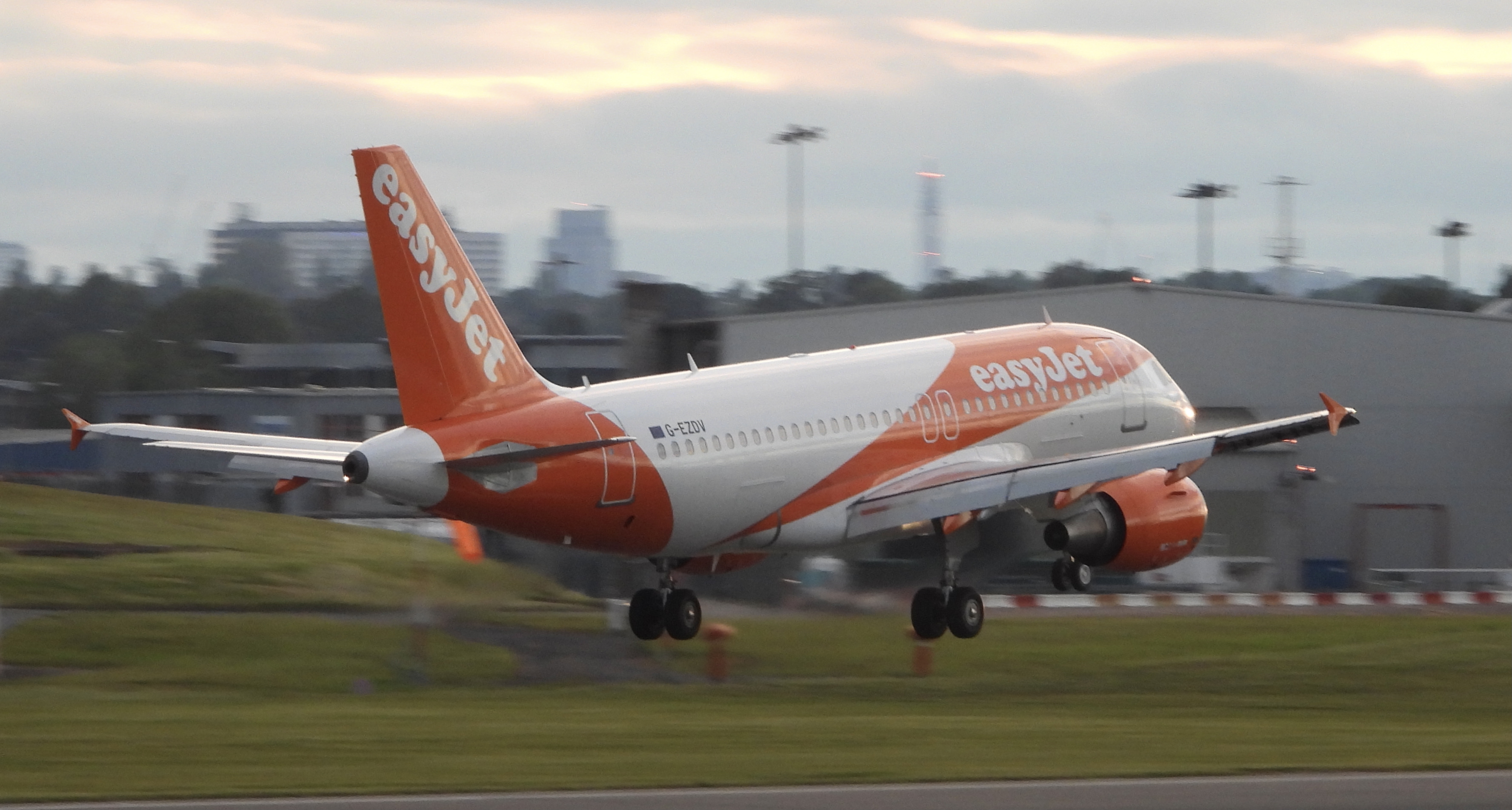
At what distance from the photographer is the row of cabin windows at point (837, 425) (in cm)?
3023

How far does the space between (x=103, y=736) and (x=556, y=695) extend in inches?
355

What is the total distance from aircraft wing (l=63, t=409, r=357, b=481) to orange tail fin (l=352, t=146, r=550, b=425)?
2.27 m

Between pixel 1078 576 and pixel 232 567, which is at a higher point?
pixel 1078 576

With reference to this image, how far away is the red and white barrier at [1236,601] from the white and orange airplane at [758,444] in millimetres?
6193

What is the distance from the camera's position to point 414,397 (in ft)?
90.4

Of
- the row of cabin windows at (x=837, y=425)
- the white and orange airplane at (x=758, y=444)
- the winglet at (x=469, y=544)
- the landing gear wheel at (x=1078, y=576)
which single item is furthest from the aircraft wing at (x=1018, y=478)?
the winglet at (x=469, y=544)

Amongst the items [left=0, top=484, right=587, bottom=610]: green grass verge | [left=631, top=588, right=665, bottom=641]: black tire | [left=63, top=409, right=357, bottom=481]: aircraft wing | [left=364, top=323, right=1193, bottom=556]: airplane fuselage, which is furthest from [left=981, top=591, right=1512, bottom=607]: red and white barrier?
[left=63, top=409, right=357, bottom=481]: aircraft wing

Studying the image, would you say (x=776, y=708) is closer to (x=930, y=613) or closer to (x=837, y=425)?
(x=930, y=613)

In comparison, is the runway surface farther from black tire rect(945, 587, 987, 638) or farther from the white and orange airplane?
black tire rect(945, 587, 987, 638)

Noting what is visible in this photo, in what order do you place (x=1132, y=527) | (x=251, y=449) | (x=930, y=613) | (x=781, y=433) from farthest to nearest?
(x=930, y=613) < (x=1132, y=527) < (x=781, y=433) < (x=251, y=449)

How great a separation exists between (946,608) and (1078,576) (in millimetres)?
2438

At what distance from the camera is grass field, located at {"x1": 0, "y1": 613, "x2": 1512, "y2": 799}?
73.9 feet

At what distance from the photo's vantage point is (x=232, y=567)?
45375 millimetres

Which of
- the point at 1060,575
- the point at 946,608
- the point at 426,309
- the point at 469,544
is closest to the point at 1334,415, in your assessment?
the point at 1060,575
